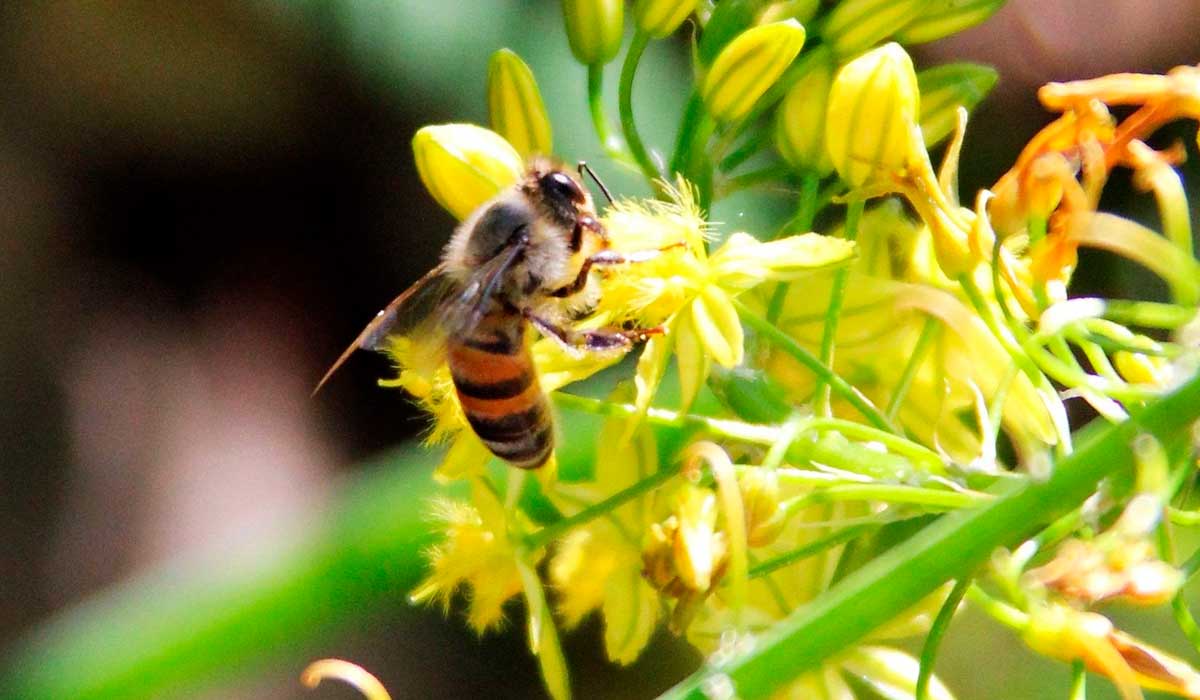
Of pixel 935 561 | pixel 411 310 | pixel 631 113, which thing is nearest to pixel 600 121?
pixel 631 113

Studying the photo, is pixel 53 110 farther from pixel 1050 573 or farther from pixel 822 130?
pixel 1050 573

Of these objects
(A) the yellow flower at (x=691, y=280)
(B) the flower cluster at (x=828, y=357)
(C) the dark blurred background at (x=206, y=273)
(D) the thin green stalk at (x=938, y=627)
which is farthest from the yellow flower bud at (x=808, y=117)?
(C) the dark blurred background at (x=206, y=273)

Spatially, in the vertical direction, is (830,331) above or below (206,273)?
below

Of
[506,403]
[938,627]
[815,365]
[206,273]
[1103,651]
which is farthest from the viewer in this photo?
[206,273]

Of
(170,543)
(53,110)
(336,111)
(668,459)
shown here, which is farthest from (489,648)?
(668,459)

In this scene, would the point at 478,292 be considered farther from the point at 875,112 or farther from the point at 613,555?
the point at 875,112

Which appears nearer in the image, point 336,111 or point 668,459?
point 668,459

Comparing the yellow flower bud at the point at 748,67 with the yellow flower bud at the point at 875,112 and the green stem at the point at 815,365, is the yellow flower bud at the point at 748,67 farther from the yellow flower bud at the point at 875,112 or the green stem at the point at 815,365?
the green stem at the point at 815,365

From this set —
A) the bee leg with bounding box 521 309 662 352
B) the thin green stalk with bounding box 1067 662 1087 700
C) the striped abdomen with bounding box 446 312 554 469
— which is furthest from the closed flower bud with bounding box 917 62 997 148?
the thin green stalk with bounding box 1067 662 1087 700
